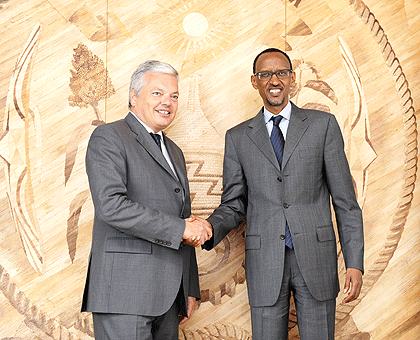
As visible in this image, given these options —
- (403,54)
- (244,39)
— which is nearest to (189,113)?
(244,39)

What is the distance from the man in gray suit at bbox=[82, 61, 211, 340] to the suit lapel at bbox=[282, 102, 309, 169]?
0.57m

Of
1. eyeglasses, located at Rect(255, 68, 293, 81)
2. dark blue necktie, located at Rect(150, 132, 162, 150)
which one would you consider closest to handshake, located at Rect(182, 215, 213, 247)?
dark blue necktie, located at Rect(150, 132, 162, 150)

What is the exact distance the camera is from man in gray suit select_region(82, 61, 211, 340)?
1858 millimetres

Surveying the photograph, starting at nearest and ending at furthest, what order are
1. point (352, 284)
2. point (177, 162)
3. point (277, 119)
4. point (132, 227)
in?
point (132, 227), point (352, 284), point (177, 162), point (277, 119)

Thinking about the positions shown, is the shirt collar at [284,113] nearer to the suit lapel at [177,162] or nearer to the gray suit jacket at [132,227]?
the suit lapel at [177,162]

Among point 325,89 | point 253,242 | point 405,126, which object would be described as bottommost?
point 253,242

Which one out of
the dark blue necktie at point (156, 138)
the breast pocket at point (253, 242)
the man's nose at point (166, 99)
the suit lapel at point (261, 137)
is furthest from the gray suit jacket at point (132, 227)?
the suit lapel at point (261, 137)

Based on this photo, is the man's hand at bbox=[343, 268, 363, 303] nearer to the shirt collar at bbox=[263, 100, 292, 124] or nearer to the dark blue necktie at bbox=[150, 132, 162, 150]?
the shirt collar at bbox=[263, 100, 292, 124]

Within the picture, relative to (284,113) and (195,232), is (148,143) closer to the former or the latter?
(195,232)

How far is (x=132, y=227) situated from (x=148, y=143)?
43cm

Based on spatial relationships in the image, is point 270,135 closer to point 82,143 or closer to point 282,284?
point 282,284

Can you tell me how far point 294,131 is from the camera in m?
2.32

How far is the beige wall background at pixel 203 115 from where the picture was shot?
102 inches

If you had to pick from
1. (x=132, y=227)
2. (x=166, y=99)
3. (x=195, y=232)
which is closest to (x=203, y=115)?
(x=166, y=99)
